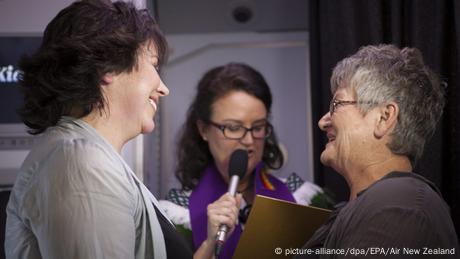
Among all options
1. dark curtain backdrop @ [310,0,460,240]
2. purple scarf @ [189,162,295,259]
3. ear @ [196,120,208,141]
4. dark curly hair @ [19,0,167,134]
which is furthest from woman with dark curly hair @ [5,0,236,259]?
dark curtain backdrop @ [310,0,460,240]

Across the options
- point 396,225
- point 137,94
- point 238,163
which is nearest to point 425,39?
point 238,163

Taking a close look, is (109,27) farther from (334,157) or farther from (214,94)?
(214,94)

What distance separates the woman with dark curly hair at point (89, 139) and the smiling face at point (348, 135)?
0.44m

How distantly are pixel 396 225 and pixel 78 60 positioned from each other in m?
0.68

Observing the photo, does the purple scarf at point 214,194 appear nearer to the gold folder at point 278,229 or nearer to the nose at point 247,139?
the nose at point 247,139

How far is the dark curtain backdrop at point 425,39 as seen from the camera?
4.82ft

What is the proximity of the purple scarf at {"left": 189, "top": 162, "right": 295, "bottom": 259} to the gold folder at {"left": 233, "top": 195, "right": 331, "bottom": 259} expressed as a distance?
31 cm

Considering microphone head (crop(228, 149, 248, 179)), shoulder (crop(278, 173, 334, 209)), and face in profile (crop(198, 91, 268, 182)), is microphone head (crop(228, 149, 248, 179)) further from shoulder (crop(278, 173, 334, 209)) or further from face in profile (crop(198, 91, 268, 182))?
shoulder (crop(278, 173, 334, 209))

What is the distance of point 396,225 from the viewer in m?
0.90

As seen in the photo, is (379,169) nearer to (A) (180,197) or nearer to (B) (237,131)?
(B) (237,131)

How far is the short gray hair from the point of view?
1.12 metres

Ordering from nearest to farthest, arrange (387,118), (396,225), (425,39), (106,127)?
(396,225) < (106,127) < (387,118) < (425,39)

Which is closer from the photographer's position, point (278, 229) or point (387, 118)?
point (387, 118)

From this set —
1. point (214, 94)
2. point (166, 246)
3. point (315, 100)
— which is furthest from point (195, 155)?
point (166, 246)
